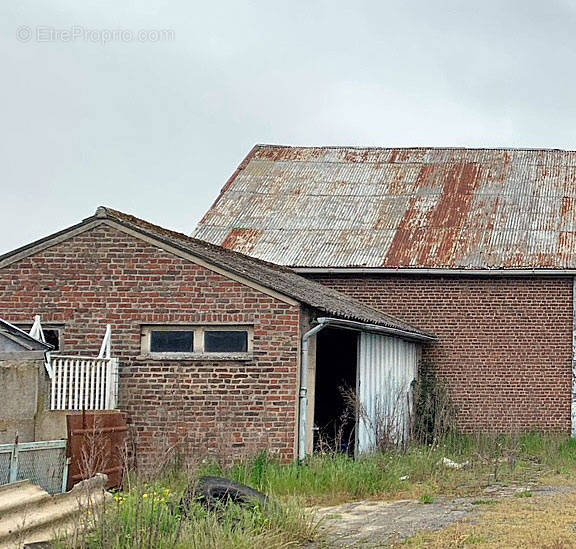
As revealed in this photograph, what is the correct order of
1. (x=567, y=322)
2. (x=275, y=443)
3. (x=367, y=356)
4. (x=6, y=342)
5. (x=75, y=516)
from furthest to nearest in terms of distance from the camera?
(x=567, y=322) < (x=367, y=356) < (x=275, y=443) < (x=6, y=342) < (x=75, y=516)

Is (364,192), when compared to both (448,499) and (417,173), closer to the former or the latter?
(417,173)

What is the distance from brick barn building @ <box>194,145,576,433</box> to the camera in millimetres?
22578

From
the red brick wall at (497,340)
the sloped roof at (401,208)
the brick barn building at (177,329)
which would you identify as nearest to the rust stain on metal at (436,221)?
the sloped roof at (401,208)

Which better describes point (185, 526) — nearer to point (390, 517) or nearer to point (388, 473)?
point (390, 517)

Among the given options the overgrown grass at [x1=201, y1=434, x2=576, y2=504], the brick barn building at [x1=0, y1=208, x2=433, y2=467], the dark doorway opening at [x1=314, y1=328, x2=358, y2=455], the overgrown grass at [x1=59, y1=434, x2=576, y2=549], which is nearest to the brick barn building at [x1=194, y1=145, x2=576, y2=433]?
the overgrown grass at [x1=59, y1=434, x2=576, y2=549]

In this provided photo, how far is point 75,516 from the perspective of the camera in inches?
381

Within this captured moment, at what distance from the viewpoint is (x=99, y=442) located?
42.2ft

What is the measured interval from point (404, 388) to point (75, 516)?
11.5 m

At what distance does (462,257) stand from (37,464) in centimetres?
1302

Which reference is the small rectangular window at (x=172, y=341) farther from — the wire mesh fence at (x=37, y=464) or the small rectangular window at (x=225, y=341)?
the wire mesh fence at (x=37, y=464)

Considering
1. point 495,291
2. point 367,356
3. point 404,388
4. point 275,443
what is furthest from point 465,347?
point 275,443

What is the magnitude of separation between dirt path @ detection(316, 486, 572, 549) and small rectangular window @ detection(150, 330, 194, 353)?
12.4 feet

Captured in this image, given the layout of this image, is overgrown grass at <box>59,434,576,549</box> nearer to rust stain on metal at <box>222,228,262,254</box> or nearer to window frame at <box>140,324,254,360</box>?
window frame at <box>140,324,254,360</box>

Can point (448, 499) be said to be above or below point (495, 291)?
below
